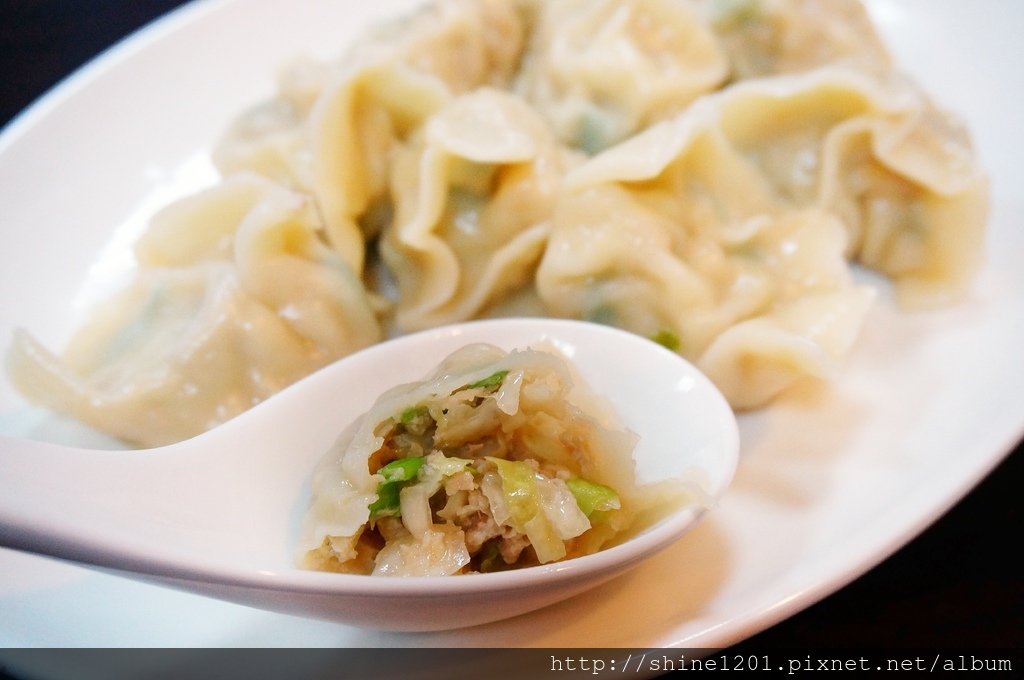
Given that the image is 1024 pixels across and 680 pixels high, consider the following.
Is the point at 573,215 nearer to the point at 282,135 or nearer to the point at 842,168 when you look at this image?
the point at 842,168

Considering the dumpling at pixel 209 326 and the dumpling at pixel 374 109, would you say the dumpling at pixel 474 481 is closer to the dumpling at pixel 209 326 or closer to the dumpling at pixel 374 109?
the dumpling at pixel 209 326

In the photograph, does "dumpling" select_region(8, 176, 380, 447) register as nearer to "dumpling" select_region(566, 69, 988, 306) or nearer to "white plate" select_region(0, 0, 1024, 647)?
"white plate" select_region(0, 0, 1024, 647)

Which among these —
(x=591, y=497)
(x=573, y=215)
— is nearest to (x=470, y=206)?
(x=573, y=215)

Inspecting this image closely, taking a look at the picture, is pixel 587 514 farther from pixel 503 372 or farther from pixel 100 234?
pixel 100 234

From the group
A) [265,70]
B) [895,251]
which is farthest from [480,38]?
[895,251]

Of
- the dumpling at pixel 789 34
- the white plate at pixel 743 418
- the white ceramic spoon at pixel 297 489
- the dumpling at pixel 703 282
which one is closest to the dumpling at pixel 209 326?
the white plate at pixel 743 418
